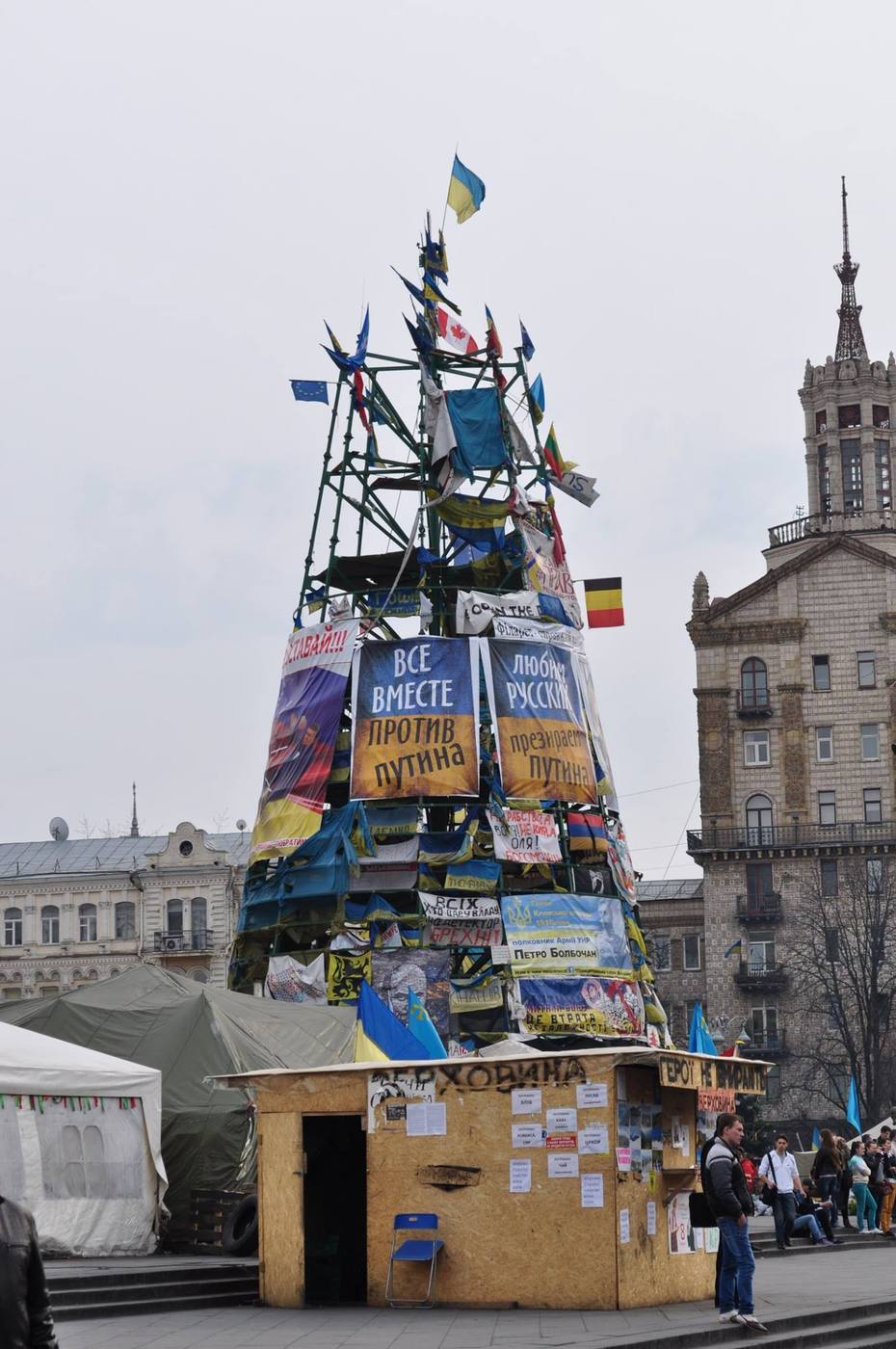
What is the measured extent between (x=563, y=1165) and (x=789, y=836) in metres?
69.2

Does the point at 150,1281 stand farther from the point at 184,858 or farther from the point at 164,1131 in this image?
the point at 184,858

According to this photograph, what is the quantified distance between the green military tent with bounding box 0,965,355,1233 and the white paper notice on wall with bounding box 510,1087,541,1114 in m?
10.5

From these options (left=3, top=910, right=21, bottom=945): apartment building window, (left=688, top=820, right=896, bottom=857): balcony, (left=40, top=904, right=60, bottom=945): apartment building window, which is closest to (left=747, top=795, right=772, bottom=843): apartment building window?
(left=688, top=820, right=896, bottom=857): balcony

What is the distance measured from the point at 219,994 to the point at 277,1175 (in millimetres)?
13382

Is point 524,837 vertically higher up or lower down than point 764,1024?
higher up

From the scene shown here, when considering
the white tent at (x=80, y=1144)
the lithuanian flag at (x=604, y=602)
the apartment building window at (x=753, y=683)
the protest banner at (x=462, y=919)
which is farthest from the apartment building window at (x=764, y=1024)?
the white tent at (x=80, y=1144)

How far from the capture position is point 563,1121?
69.1 feet

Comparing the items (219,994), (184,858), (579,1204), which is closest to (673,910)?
(184,858)

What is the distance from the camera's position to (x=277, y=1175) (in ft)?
73.1

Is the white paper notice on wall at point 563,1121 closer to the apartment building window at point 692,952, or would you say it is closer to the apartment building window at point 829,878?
the apartment building window at point 829,878

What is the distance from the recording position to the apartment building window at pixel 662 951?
93438 millimetres

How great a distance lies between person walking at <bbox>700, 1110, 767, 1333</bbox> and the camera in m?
19.2

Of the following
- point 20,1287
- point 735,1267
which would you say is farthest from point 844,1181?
point 20,1287

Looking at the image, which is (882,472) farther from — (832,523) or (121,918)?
(121,918)
